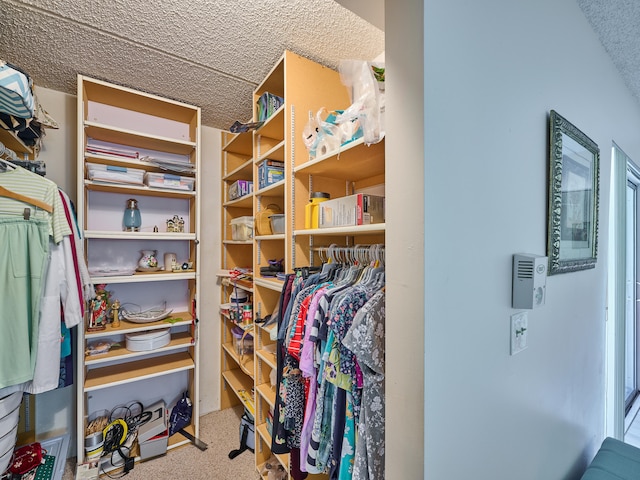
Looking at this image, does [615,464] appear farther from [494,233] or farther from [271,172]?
[271,172]

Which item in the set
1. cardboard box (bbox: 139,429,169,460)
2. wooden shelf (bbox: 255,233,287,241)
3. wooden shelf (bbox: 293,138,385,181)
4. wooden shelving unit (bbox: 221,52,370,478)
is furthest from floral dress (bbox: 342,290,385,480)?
cardboard box (bbox: 139,429,169,460)

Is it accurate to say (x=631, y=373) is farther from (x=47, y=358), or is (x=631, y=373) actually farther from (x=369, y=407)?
(x=47, y=358)

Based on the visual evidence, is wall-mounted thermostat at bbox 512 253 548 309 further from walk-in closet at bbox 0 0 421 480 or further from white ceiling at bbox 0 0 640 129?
white ceiling at bbox 0 0 640 129

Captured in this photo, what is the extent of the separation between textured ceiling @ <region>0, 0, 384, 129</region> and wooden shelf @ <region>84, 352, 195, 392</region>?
78.3 inches

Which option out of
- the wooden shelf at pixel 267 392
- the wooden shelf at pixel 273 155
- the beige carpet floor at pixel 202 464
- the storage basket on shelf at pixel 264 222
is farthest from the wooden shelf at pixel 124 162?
the beige carpet floor at pixel 202 464

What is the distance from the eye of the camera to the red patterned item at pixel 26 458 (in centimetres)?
148

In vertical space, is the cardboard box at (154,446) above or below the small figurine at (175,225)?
below

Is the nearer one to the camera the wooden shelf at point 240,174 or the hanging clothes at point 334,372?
the hanging clothes at point 334,372

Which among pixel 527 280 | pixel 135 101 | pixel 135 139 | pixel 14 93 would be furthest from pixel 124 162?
pixel 527 280

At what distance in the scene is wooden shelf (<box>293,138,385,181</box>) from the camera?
1.04 metres

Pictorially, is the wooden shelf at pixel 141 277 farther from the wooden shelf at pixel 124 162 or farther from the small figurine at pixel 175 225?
the wooden shelf at pixel 124 162

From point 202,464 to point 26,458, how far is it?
3.19ft

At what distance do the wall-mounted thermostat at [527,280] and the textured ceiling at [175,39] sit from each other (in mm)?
1237

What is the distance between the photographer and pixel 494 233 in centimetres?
78
